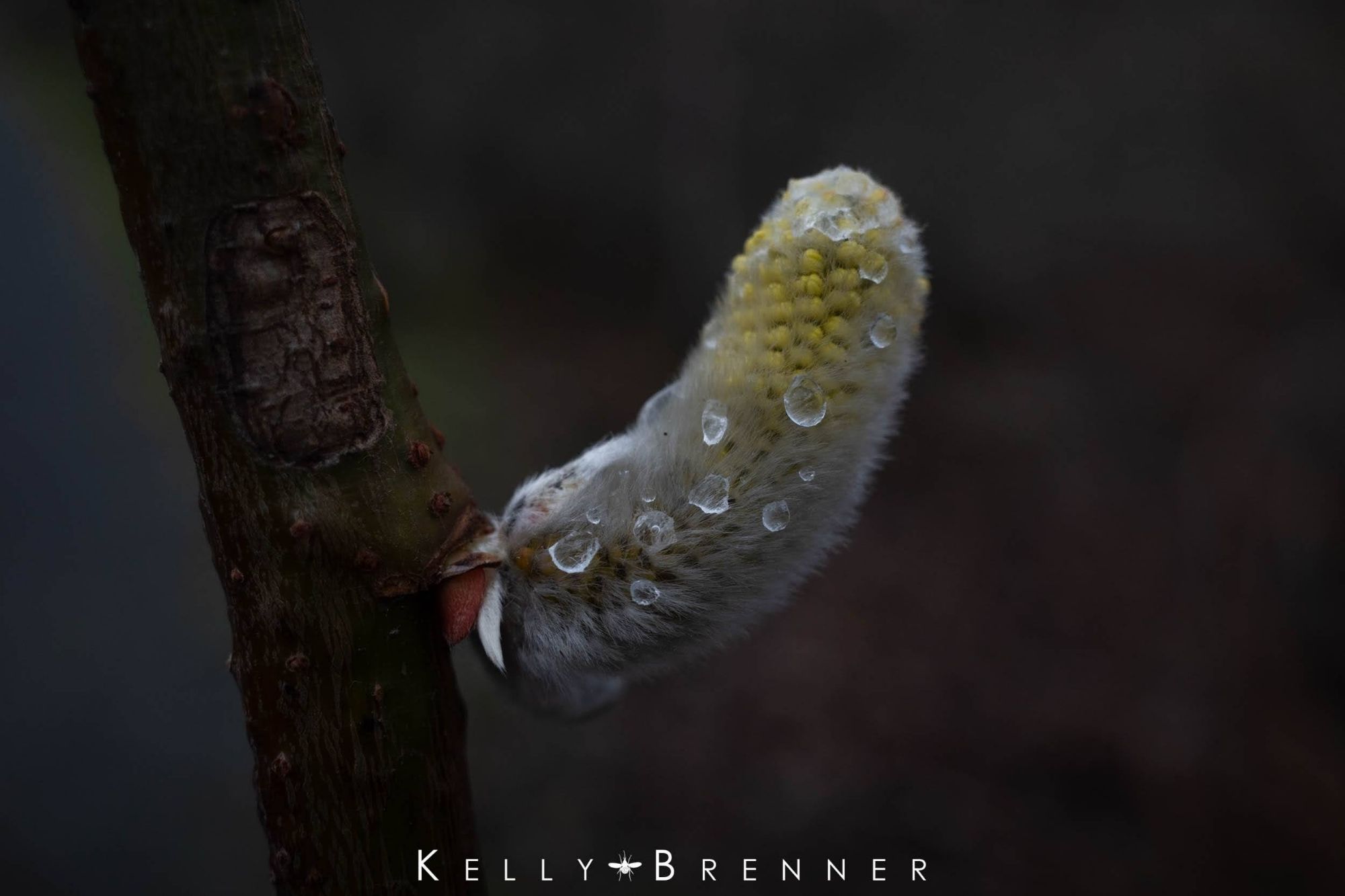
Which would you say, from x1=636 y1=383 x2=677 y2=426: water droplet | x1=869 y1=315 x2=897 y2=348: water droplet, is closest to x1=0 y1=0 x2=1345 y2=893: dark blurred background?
x1=636 y1=383 x2=677 y2=426: water droplet

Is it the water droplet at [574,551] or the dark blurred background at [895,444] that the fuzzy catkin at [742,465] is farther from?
the dark blurred background at [895,444]

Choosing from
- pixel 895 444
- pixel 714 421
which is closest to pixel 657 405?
pixel 714 421

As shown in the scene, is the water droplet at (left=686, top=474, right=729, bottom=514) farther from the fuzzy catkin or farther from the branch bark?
the branch bark

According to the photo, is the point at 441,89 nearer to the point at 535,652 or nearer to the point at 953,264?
the point at 953,264

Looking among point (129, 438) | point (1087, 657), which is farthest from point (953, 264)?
point (129, 438)

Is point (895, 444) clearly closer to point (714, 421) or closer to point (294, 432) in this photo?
point (714, 421)

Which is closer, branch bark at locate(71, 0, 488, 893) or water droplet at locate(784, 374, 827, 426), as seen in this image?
branch bark at locate(71, 0, 488, 893)
